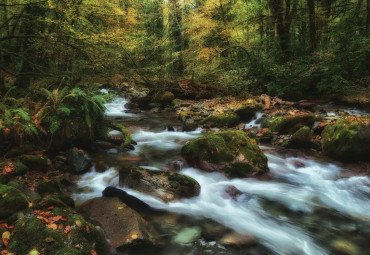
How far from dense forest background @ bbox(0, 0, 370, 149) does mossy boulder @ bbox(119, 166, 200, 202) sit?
219 cm

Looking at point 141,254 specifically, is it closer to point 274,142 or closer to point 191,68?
point 274,142

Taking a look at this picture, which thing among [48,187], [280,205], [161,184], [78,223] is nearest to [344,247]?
[280,205]

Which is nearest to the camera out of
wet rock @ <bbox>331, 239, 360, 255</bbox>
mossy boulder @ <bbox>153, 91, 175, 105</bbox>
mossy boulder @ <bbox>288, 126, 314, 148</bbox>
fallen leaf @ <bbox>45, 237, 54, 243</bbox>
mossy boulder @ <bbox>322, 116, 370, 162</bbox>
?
fallen leaf @ <bbox>45, 237, 54, 243</bbox>

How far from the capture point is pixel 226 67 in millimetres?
16469

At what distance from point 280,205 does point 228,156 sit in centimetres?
165

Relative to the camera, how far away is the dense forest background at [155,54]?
6371 mm

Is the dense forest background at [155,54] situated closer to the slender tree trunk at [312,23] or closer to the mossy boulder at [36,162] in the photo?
the slender tree trunk at [312,23]

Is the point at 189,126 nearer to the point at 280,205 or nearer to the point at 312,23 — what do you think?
the point at 280,205

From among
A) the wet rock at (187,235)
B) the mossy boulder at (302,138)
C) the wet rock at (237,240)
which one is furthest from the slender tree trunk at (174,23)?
the wet rock at (237,240)

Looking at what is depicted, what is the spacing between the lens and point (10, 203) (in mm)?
3311

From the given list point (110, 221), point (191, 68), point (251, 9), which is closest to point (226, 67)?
point (191, 68)

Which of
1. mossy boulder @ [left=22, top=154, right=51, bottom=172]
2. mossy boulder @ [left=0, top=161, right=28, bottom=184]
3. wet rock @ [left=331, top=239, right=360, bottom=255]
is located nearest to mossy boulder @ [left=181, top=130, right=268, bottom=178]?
wet rock @ [left=331, top=239, right=360, bottom=255]

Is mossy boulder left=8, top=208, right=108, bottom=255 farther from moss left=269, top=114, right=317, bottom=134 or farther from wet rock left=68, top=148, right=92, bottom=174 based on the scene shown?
moss left=269, top=114, right=317, bottom=134

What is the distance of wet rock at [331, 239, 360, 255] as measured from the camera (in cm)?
387
